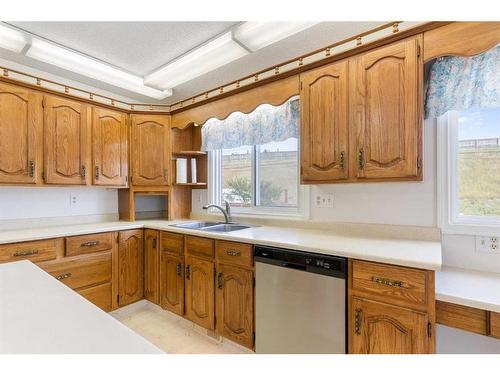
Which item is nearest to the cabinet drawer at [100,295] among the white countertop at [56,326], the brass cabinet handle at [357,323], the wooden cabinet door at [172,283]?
the wooden cabinet door at [172,283]

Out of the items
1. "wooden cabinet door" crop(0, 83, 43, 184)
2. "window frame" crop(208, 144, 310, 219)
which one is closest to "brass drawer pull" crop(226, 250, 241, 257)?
"window frame" crop(208, 144, 310, 219)

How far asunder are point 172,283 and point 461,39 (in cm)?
278

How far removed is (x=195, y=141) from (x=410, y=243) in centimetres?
256

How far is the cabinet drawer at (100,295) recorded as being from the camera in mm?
2352

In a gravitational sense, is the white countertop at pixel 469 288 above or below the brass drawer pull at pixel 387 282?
below

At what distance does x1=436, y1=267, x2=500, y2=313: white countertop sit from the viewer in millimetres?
1162

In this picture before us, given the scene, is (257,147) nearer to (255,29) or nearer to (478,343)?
(255,29)

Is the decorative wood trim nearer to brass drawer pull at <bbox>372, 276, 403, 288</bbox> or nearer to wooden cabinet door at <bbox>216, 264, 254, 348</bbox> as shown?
brass drawer pull at <bbox>372, 276, 403, 288</bbox>

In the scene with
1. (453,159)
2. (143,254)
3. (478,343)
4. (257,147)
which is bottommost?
(478,343)

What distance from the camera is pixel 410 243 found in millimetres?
1650

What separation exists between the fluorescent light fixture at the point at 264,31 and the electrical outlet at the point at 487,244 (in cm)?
172

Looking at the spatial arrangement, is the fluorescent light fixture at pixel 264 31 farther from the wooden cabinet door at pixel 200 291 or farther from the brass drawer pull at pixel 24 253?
the brass drawer pull at pixel 24 253
